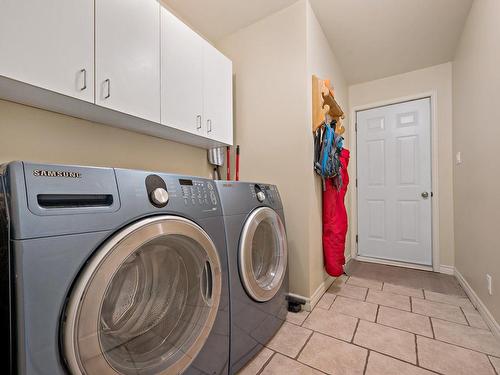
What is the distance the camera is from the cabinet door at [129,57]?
3.68 feet

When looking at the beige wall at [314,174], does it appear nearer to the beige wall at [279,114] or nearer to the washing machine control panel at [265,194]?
the beige wall at [279,114]

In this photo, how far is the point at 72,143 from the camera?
130cm

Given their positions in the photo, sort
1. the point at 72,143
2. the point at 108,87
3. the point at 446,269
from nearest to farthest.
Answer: the point at 108,87, the point at 72,143, the point at 446,269

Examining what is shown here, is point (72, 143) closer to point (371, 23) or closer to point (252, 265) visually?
point (252, 265)

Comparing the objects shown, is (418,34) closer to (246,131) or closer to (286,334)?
(246,131)

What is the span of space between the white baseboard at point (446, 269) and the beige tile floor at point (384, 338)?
0.60m

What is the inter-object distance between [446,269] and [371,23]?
2733 millimetres

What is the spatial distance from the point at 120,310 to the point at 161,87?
1.21 metres

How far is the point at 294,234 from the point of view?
1827 millimetres

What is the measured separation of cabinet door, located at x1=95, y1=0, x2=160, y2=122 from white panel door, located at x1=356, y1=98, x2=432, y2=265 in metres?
2.78

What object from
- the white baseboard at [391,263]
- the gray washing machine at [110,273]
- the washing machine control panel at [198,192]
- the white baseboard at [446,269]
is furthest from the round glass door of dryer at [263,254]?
the white baseboard at [446,269]

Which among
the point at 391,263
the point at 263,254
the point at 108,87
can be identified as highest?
the point at 108,87

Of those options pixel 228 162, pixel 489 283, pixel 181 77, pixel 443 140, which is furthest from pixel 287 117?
pixel 443 140

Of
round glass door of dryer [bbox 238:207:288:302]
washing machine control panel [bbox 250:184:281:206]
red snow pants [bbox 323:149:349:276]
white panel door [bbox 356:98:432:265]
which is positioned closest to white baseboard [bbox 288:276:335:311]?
red snow pants [bbox 323:149:349:276]
